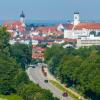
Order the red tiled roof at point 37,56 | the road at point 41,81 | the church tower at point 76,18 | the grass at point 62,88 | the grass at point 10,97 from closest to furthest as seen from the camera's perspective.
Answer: the grass at point 10,97
the grass at point 62,88
the road at point 41,81
the red tiled roof at point 37,56
the church tower at point 76,18

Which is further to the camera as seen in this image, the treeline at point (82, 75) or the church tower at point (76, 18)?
the church tower at point (76, 18)

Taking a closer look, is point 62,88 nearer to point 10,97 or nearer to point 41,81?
point 41,81

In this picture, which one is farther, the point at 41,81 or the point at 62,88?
the point at 41,81

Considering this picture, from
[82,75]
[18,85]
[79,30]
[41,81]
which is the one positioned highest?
[18,85]

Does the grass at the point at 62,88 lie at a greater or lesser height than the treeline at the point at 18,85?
lesser

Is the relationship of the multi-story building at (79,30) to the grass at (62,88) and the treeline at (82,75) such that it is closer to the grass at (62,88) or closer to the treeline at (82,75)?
the treeline at (82,75)

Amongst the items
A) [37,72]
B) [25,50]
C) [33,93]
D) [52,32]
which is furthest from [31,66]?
[52,32]

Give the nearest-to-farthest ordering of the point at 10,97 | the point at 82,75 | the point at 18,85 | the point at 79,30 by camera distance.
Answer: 1. the point at 10,97
2. the point at 18,85
3. the point at 82,75
4. the point at 79,30

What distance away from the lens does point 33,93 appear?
1633 inches

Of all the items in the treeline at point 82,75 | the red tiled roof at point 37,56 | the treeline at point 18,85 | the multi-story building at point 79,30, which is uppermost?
the treeline at point 18,85

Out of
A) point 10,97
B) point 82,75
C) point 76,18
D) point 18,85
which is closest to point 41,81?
point 82,75

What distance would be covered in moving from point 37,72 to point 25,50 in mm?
12472

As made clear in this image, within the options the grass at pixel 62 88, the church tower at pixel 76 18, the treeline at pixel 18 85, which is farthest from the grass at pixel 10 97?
the church tower at pixel 76 18

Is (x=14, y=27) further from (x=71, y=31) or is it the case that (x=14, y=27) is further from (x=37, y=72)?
(x=37, y=72)
